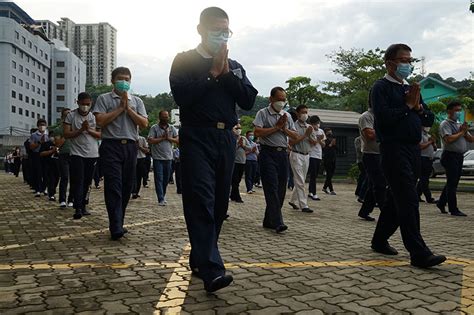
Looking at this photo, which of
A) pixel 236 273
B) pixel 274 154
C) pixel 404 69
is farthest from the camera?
pixel 274 154

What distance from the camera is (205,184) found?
353cm

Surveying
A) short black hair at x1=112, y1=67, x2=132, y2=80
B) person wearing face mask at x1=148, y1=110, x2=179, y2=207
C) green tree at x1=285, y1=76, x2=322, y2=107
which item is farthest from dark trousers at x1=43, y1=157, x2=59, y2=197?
green tree at x1=285, y1=76, x2=322, y2=107

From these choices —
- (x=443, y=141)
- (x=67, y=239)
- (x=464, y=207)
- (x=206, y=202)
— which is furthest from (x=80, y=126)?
(x=464, y=207)

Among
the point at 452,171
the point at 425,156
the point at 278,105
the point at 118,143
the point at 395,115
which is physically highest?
the point at 278,105

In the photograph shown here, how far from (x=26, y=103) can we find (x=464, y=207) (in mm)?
84572

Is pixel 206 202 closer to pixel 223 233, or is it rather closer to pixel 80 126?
pixel 223 233

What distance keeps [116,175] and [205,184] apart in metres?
2.52

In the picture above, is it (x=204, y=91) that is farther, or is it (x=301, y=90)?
(x=301, y=90)

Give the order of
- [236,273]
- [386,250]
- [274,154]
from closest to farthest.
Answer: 1. [236,273]
2. [386,250]
3. [274,154]

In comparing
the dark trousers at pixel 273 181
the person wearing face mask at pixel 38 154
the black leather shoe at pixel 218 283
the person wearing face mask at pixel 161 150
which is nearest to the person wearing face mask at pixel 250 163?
the person wearing face mask at pixel 161 150

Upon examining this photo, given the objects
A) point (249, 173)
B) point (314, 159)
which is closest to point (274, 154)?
point (314, 159)

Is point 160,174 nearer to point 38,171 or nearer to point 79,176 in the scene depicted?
point 79,176

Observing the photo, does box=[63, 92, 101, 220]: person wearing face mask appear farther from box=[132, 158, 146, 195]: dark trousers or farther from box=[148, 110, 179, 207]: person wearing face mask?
box=[132, 158, 146, 195]: dark trousers

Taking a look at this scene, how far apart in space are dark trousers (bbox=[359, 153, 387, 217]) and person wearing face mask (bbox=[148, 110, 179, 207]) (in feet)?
14.4
